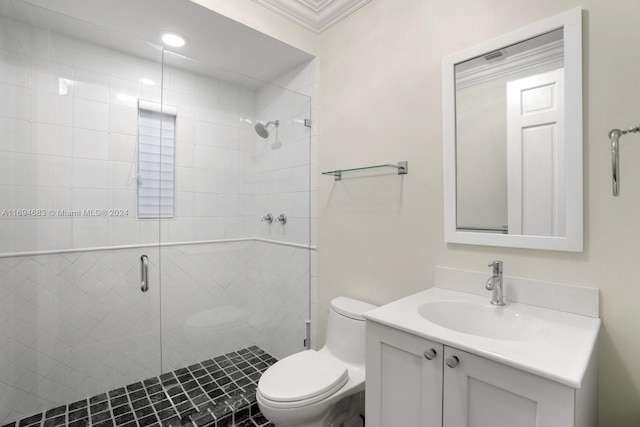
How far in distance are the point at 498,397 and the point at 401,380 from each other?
1.02 ft

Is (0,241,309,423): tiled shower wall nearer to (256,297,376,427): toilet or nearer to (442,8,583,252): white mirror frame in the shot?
(256,297,376,427): toilet

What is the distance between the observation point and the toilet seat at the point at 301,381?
1289mm

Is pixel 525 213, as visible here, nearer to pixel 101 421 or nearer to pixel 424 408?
pixel 424 408

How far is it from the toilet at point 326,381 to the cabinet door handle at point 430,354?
2.04ft

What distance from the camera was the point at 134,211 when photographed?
1.90 meters

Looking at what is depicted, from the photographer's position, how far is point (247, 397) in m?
1.83

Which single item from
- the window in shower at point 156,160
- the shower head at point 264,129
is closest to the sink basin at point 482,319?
the shower head at point 264,129

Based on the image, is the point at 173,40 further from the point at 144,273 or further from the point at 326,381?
the point at 326,381

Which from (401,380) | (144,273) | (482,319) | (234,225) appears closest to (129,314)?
(144,273)

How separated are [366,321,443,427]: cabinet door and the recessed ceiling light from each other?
2093mm

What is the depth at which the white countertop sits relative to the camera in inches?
28.7

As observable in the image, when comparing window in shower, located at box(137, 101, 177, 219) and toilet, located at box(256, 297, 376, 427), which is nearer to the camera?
toilet, located at box(256, 297, 376, 427)

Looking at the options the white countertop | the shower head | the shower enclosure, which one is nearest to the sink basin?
the white countertop

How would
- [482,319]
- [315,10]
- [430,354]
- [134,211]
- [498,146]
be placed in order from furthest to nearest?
[315,10], [134,211], [498,146], [482,319], [430,354]
